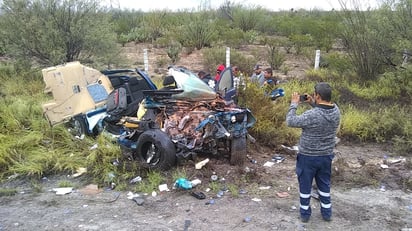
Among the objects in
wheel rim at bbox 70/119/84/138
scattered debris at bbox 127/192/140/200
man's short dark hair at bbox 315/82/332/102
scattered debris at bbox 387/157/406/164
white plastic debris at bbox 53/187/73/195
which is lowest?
scattered debris at bbox 387/157/406/164

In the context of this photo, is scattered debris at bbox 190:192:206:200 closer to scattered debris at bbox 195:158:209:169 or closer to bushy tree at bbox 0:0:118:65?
scattered debris at bbox 195:158:209:169

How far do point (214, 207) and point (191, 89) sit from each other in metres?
1.97

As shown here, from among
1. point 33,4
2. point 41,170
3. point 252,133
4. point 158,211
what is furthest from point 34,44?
point 158,211

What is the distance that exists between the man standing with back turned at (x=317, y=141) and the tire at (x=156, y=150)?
196cm

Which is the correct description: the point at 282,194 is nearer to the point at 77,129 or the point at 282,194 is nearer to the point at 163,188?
the point at 163,188

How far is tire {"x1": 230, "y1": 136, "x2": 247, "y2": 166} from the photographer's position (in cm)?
613

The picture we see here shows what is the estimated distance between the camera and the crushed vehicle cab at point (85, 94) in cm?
752

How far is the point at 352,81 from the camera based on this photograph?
39.8 ft

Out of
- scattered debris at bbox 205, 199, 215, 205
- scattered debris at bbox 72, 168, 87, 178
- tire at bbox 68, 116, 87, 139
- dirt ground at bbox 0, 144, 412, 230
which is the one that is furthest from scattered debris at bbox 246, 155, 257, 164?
tire at bbox 68, 116, 87, 139

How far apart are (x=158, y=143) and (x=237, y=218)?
1.68m

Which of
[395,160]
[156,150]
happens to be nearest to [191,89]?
[156,150]

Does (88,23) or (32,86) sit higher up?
(88,23)

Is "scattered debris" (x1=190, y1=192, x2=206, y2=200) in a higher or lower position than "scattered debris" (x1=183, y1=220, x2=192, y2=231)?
higher

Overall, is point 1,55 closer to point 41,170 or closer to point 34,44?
point 34,44
